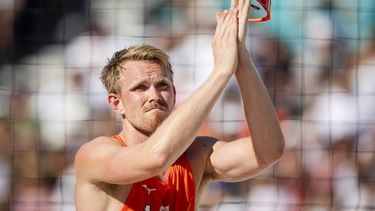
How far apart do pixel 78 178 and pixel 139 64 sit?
0.48 metres

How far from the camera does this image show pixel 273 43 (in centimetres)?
589

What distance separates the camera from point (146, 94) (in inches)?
116

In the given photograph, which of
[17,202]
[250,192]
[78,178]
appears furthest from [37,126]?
[78,178]

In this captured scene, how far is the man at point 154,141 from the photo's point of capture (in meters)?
2.67

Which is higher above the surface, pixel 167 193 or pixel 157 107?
pixel 157 107

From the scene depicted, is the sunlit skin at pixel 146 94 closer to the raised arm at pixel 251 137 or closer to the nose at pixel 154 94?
the nose at pixel 154 94

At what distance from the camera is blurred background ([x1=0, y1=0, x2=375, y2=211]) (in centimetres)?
571

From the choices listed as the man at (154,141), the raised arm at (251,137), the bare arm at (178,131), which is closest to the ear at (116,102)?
the man at (154,141)

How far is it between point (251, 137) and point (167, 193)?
0.38 meters

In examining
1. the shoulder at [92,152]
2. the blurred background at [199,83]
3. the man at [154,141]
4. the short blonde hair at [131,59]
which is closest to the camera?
the man at [154,141]

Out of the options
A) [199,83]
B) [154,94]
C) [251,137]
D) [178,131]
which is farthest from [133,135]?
[199,83]

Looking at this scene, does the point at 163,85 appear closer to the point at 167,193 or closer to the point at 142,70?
the point at 142,70

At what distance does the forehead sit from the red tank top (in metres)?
0.26

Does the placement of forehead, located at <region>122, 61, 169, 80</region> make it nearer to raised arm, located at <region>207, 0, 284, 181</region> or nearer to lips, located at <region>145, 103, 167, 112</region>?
lips, located at <region>145, 103, 167, 112</region>
